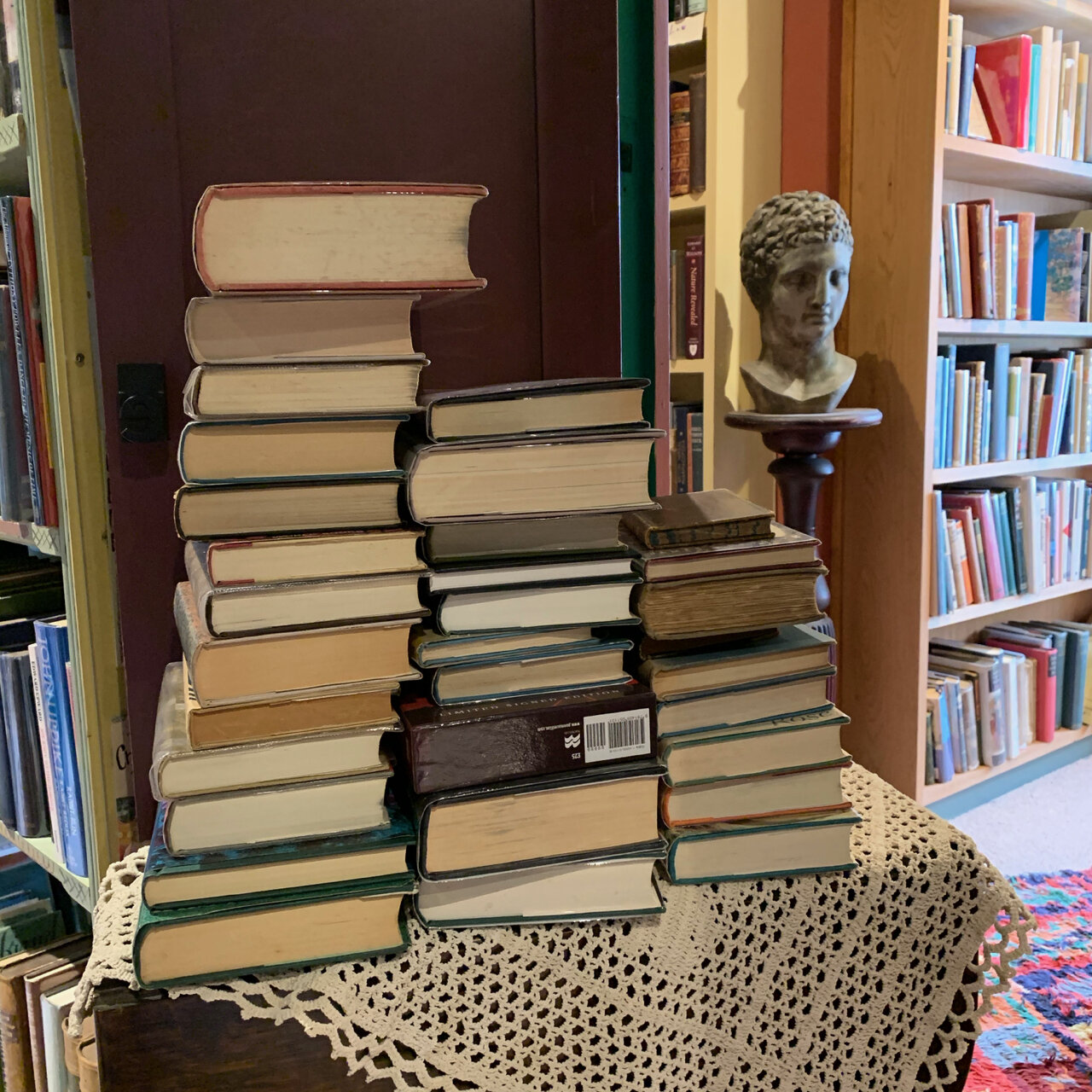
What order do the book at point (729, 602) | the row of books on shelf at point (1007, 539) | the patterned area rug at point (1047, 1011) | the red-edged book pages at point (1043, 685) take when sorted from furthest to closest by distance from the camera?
1. the red-edged book pages at point (1043, 685)
2. the row of books on shelf at point (1007, 539)
3. the patterned area rug at point (1047, 1011)
4. the book at point (729, 602)

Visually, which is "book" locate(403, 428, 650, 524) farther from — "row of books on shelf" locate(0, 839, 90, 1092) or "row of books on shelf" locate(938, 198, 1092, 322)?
"row of books on shelf" locate(938, 198, 1092, 322)

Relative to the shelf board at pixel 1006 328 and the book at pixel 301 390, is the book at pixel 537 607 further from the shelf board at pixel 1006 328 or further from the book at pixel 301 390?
the shelf board at pixel 1006 328

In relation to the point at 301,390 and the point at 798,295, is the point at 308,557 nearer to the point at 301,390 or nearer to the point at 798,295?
the point at 301,390

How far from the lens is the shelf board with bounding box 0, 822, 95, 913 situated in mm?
1096

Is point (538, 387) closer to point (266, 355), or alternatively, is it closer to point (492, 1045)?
point (266, 355)

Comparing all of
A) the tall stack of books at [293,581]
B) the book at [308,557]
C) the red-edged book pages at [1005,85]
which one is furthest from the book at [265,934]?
the red-edged book pages at [1005,85]

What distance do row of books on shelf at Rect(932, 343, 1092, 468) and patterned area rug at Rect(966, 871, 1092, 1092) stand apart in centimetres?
92

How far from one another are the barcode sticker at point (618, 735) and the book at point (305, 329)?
0.30m

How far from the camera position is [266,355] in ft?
2.36

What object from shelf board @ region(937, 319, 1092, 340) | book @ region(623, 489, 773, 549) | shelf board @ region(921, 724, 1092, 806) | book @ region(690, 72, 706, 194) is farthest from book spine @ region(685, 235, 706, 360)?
book @ region(623, 489, 773, 549)

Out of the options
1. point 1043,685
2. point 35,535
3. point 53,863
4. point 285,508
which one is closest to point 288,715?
point 285,508

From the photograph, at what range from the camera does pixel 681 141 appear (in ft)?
7.22

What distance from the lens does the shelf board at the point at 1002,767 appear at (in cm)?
225

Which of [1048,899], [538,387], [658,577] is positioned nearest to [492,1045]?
[658,577]
